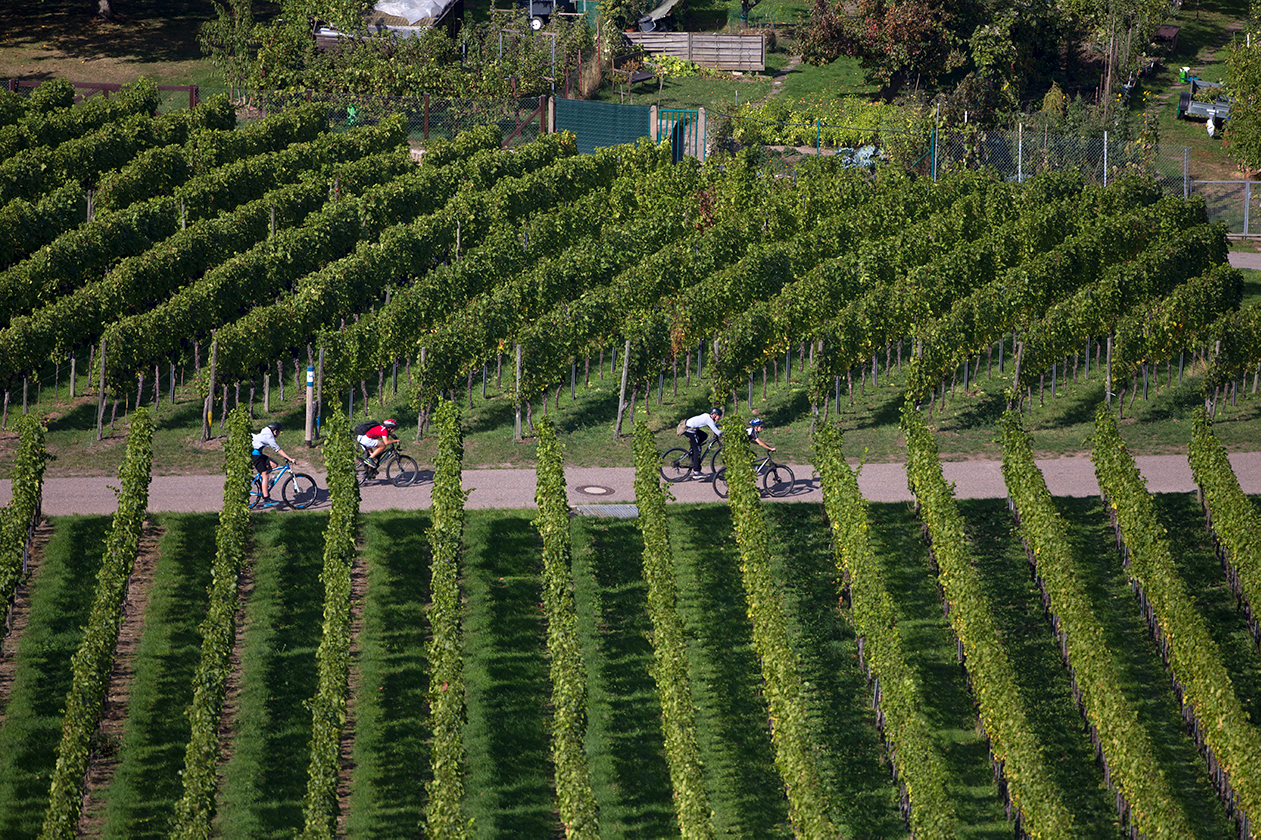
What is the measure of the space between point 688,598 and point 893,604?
4032 mm

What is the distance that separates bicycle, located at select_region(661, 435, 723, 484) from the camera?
31.0 meters

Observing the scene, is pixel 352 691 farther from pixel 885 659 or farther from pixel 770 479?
pixel 770 479

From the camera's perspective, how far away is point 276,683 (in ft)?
80.4

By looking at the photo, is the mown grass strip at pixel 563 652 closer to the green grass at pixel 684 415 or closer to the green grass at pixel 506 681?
the green grass at pixel 506 681

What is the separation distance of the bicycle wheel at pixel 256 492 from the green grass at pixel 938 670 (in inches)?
509

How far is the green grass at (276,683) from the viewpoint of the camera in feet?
72.3

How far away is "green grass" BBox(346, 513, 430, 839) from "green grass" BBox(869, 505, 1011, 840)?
8.96m

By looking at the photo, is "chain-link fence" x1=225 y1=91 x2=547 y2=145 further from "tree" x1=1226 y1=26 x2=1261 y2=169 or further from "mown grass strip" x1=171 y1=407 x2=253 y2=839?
"tree" x1=1226 y1=26 x2=1261 y2=169

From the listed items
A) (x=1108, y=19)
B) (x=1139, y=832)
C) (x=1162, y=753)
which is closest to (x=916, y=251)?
(x=1162, y=753)

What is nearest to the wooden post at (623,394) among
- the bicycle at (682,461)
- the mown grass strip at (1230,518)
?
the bicycle at (682,461)

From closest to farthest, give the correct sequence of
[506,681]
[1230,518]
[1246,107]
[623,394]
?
[506,681] < [1230,518] < [623,394] < [1246,107]

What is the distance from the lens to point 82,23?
6694 centimetres

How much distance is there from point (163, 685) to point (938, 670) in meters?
14.0

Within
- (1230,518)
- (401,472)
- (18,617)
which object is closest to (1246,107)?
(1230,518)
